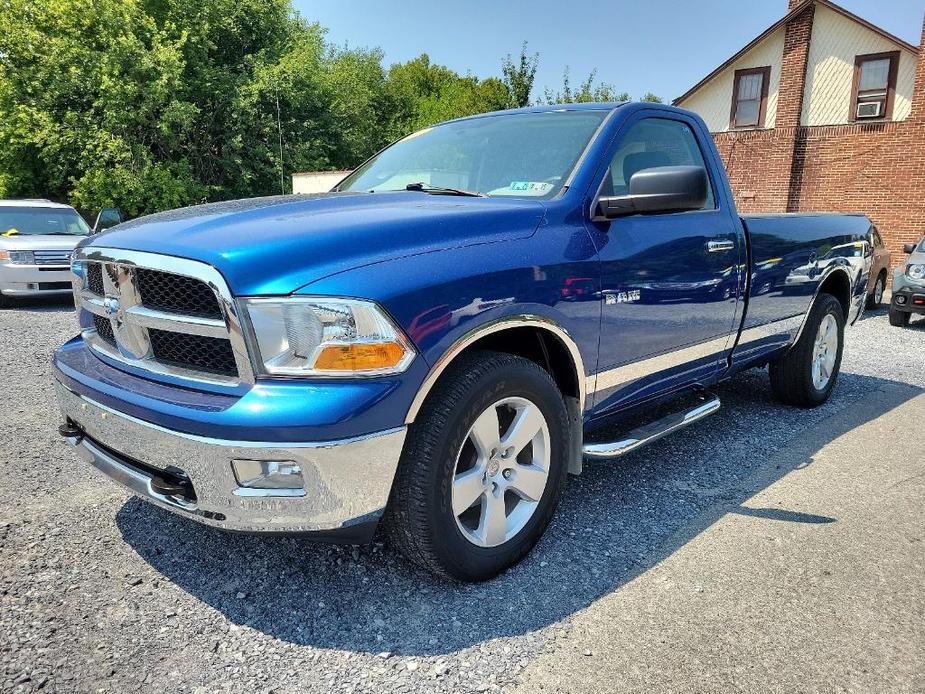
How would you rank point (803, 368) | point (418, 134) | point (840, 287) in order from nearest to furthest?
1. point (418, 134)
2. point (803, 368)
3. point (840, 287)

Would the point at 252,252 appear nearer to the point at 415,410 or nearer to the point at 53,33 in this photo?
the point at 415,410

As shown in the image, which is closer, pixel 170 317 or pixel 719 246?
pixel 170 317

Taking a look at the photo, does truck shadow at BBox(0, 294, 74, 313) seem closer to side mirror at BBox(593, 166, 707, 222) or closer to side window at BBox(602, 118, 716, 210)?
side window at BBox(602, 118, 716, 210)

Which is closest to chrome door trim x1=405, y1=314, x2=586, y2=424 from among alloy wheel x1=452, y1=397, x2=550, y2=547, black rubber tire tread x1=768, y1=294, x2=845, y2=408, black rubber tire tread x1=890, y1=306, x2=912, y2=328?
alloy wheel x1=452, y1=397, x2=550, y2=547

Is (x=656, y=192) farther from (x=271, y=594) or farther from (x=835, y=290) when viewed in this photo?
(x=835, y=290)

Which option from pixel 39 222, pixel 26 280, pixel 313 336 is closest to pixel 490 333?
pixel 313 336

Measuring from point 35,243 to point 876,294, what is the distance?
1381 centimetres

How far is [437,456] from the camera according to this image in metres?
2.31

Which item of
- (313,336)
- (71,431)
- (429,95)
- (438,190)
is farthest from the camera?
(429,95)

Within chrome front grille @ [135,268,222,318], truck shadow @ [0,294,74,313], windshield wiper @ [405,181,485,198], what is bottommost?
truck shadow @ [0,294,74,313]

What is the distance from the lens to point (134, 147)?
20.3 meters

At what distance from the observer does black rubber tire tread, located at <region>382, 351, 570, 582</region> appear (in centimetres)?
230

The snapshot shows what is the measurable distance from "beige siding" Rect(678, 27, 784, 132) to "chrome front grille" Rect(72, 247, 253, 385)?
802 inches

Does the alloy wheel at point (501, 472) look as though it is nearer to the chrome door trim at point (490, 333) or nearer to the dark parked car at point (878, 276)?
the chrome door trim at point (490, 333)
